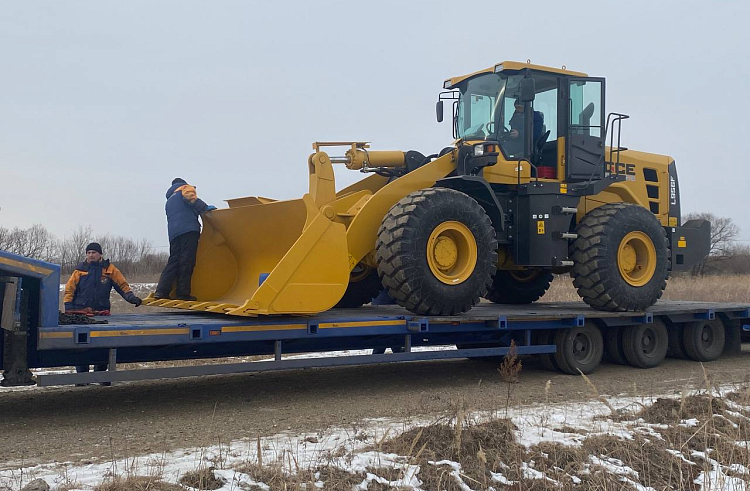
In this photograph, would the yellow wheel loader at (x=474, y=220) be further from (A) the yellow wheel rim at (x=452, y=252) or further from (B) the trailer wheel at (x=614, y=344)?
(B) the trailer wheel at (x=614, y=344)

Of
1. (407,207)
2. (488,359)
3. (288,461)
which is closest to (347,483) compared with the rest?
(288,461)

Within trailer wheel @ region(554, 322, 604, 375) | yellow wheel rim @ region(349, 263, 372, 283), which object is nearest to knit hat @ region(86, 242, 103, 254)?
yellow wheel rim @ region(349, 263, 372, 283)

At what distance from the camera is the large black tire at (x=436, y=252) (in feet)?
26.2

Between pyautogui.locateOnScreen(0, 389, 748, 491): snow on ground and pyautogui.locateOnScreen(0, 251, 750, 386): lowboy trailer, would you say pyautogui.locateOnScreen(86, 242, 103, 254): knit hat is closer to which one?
pyautogui.locateOnScreen(0, 251, 750, 386): lowboy trailer

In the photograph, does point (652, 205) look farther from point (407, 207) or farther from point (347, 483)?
point (347, 483)

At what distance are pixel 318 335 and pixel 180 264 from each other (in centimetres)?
214

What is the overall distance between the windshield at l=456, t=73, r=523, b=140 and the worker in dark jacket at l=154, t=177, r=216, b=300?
374 centimetres

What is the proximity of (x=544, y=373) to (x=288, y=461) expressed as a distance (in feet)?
18.6

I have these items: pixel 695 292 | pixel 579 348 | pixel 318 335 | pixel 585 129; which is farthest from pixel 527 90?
pixel 695 292

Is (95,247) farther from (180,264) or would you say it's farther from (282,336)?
(282,336)

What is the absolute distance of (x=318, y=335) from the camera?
743cm

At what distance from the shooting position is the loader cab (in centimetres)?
984

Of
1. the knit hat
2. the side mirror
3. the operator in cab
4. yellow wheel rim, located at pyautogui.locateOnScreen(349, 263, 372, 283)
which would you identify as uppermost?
the side mirror

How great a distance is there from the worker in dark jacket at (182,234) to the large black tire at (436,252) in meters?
2.16
